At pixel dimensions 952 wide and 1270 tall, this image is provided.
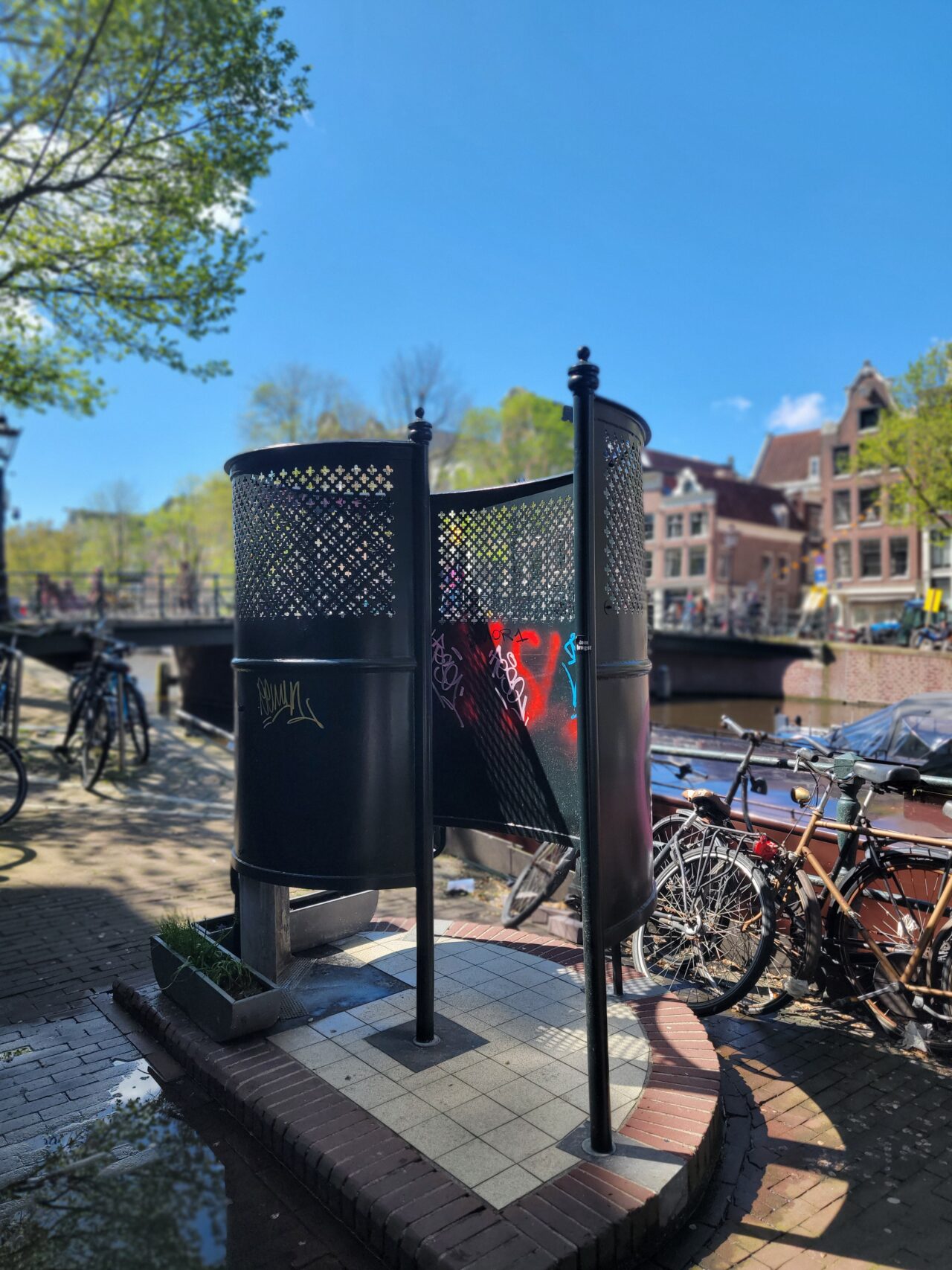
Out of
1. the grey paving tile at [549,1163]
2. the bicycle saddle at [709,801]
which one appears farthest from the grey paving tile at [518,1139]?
→ the bicycle saddle at [709,801]

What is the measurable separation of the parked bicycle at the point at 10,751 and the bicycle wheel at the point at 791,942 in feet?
19.8

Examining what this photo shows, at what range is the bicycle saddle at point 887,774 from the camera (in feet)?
13.0

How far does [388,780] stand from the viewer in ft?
10.9

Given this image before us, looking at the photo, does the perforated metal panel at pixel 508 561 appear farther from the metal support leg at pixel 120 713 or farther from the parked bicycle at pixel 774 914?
the metal support leg at pixel 120 713

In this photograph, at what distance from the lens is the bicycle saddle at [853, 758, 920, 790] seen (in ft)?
13.0

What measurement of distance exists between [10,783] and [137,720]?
8.13ft

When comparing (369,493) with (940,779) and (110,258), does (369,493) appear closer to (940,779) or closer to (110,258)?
(940,779)

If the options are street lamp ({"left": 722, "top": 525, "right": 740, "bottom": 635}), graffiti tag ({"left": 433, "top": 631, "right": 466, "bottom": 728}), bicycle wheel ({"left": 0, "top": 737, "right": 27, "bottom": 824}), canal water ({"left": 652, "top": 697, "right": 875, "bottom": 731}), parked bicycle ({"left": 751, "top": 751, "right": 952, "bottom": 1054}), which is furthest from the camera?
street lamp ({"left": 722, "top": 525, "right": 740, "bottom": 635})

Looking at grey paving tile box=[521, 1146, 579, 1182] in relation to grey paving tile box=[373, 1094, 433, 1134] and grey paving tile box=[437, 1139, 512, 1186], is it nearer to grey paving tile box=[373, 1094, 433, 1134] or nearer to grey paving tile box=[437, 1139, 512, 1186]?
grey paving tile box=[437, 1139, 512, 1186]

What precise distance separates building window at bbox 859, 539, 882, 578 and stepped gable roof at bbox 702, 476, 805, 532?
10045 millimetres

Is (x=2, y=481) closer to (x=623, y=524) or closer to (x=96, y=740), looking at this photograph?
(x=96, y=740)

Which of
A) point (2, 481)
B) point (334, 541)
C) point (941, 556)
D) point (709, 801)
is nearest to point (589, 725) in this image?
point (334, 541)

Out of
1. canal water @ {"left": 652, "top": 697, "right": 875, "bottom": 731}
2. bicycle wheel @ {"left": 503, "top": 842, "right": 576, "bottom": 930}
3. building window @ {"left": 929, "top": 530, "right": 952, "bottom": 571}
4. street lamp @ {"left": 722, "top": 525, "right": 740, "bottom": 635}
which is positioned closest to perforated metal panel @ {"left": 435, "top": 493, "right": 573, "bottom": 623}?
bicycle wheel @ {"left": 503, "top": 842, "right": 576, "bottom": 930}

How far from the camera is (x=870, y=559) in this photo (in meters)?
39.0
